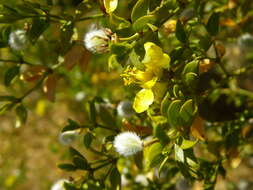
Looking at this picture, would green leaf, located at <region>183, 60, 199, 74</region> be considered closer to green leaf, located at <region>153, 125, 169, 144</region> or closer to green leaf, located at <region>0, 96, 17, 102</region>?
green leaf, located at <region>153, 125, 169, 144</region>

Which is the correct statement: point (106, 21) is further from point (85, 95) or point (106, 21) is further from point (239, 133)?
point (85, 95)

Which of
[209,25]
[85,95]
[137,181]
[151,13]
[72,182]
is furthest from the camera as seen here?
[85,95]

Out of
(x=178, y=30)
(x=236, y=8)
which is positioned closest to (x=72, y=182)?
(x=178, y=30)

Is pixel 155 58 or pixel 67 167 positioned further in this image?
pixel 67 167

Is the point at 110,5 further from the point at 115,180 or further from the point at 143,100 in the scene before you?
the point at 115,180

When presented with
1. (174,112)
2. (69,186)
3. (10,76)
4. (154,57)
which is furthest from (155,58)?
(10,76)

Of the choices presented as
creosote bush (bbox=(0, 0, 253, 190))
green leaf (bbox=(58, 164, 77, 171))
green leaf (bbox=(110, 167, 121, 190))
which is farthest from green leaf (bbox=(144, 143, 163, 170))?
green leaf (bbox=(58, 164, 77, 171))
